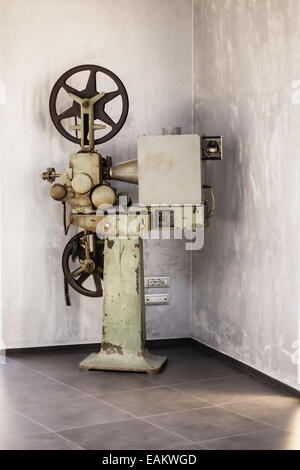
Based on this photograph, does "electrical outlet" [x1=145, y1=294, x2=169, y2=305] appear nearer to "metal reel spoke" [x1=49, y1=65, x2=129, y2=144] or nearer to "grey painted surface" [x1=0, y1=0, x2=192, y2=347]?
"grey painted surface" [x1=0, y1=0, x2=192, y2=347]

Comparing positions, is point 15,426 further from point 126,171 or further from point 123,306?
point 126,171

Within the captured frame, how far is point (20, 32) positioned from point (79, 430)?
295 centimetres

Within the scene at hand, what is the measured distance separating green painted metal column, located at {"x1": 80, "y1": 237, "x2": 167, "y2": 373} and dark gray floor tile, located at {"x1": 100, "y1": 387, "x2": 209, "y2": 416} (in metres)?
0.48

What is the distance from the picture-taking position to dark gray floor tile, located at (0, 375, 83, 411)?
402 centimetres

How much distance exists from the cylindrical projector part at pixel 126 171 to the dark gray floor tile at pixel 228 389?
1.40m

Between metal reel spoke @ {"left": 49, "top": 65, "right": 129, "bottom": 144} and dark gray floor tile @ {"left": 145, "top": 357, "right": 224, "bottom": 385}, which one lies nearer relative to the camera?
dark gray floor tile @ {"left": 145, "top": 357, "right": 224, "bottom": 385}

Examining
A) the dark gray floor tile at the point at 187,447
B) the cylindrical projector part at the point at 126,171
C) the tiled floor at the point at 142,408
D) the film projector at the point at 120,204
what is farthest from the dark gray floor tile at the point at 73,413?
the cylindrical projector part at the point at 126,171

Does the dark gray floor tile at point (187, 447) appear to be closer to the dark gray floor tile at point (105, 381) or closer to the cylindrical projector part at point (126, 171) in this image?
the dark gray floor tile at point (105, 381)

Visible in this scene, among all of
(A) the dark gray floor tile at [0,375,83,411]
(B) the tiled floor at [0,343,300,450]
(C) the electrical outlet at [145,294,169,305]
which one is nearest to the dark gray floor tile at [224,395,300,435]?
(B) the tiled floor at [0,343,300,450]

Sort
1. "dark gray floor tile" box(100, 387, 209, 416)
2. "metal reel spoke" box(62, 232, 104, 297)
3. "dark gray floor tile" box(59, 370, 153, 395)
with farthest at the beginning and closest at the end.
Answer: "metal reel spoke" box(62, 232, 104, 297) < "dark gray floor tile" box(59, 370, 153, 395) < "dark gray floor tile" box(100, 387, 209, 416)

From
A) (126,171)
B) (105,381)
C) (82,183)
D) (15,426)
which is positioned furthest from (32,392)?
(126,171)

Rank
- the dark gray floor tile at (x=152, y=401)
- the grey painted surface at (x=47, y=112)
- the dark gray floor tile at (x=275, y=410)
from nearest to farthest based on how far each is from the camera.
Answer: the dark gray floor tile at (x=275, y=410)
the dark gray floor tile at (x=152, y=401)
the grey painted surface at (x=47, y=112)

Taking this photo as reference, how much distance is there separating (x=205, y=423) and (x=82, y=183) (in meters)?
1.86

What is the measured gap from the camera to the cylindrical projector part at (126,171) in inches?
186
